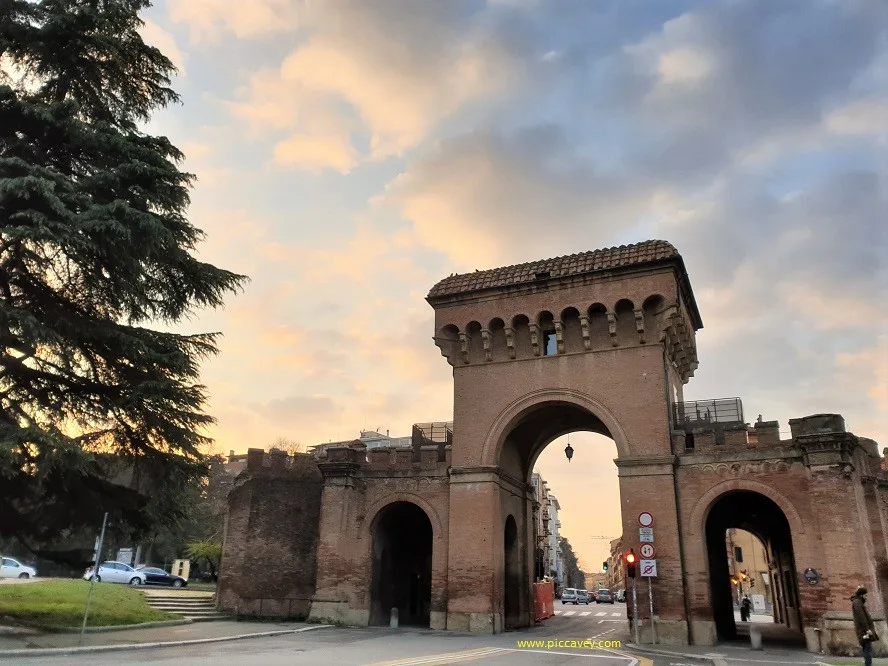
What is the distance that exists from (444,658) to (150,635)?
820 centimetres

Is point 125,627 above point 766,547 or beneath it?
beneath

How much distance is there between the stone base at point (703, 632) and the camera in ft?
63.9

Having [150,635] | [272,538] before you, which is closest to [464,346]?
[272,538]

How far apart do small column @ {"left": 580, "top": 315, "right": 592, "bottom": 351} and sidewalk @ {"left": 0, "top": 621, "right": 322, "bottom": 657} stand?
13.6 metres

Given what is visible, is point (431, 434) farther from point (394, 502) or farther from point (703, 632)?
point (703, 632)

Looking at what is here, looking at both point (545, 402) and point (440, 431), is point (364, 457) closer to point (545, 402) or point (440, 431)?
point (440, 431)

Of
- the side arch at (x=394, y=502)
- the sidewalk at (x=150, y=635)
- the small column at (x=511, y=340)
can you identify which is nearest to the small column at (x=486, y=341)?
the small column at (x=511, y=340)

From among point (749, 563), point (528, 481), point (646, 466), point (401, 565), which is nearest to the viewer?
point (646, 466)

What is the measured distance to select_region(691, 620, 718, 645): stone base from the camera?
19469 millimetres

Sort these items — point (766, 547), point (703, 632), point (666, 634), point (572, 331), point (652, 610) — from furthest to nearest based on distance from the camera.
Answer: point (766, 547)
point (572, 331)
point (652, 610)
point (666, 634)
point (703, 632)

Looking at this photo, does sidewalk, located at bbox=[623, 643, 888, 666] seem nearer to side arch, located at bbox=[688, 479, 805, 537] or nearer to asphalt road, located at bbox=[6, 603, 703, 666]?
asphalt road, located at bbox=[6, 603, 703, 666]

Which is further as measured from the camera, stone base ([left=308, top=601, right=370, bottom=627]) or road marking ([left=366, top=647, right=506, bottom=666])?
stone base ([left=308, top=601, right=370, bottom=627])

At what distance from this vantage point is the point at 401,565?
27.6 meters

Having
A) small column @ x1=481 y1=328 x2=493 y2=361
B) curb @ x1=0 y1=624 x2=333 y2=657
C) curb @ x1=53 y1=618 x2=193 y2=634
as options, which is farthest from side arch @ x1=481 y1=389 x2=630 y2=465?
curb @ x1=53 y1=618 x2=193 y2=634
